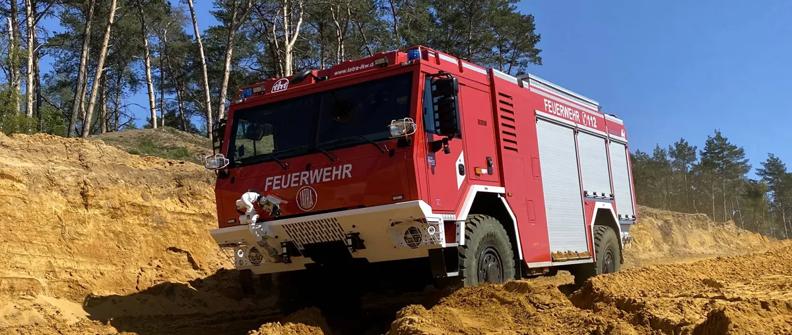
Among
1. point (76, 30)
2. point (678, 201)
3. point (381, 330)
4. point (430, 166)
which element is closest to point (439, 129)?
point (430, 166)

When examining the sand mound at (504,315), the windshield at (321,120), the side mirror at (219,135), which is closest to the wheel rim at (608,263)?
the sand mound at (504,315)

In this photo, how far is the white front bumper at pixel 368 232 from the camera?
6770 mm

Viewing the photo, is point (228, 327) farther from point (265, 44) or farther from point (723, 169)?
point (723, 169)

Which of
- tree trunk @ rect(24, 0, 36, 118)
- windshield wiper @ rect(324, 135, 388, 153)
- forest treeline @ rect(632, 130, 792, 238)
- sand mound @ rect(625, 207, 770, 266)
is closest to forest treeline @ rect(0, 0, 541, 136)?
tree trunk @ rect(24, 0, 36, 118)

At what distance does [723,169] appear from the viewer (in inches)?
2494

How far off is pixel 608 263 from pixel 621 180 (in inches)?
73.7

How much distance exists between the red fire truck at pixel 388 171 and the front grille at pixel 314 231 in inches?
0.5

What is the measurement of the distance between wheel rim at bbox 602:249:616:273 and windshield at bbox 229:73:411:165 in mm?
5633

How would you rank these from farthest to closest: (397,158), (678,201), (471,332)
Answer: (678,201) < (397,158) < (471,332)

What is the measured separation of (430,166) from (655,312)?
2500 mm

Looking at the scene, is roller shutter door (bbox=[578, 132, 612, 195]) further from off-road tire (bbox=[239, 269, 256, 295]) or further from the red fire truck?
off-road tire (bbox=[239, 269, 256, 295])

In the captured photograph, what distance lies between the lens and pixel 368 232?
23.0 feet

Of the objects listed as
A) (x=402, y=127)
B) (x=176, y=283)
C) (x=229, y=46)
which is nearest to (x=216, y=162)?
(x=402, y=127)

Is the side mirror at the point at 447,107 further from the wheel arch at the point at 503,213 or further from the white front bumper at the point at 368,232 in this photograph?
the wheel arch at the point at 503,213
